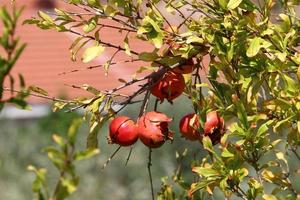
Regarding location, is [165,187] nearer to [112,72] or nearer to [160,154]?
[160,154]

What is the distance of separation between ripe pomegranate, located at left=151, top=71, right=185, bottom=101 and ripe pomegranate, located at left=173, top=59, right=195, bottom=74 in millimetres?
14

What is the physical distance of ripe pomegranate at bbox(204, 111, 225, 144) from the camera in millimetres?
2332

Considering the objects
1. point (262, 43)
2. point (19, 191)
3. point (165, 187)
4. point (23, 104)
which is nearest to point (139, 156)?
point (19, 191)

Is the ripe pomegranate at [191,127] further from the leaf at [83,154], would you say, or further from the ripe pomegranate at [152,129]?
the leaf at [83,154]

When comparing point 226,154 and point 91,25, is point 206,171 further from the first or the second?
point 91,25

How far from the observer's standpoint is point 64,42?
53.1 feet

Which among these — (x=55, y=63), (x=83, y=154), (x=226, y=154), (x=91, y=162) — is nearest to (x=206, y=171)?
(x=226, y=154)

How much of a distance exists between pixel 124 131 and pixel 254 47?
1.70 feet

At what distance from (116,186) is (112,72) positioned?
746cm

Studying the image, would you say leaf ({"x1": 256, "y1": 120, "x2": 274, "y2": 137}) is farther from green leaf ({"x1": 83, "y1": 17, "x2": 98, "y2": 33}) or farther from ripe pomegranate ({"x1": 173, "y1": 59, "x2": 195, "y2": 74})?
green leaf ({"x1": 83, "y1": 17, "x2": 98, "y2": 33})

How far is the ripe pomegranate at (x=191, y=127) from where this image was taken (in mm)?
2387

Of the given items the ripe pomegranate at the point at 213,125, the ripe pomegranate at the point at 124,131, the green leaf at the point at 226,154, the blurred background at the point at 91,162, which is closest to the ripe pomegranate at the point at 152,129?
the ripe pomegranate at the point at 124,131

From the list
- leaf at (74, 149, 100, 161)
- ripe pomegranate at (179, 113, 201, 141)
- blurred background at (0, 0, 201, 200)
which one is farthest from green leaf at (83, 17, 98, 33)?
blurred background at (0, 0, 201, 200)

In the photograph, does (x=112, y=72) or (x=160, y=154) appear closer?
(x=160, y=154)
